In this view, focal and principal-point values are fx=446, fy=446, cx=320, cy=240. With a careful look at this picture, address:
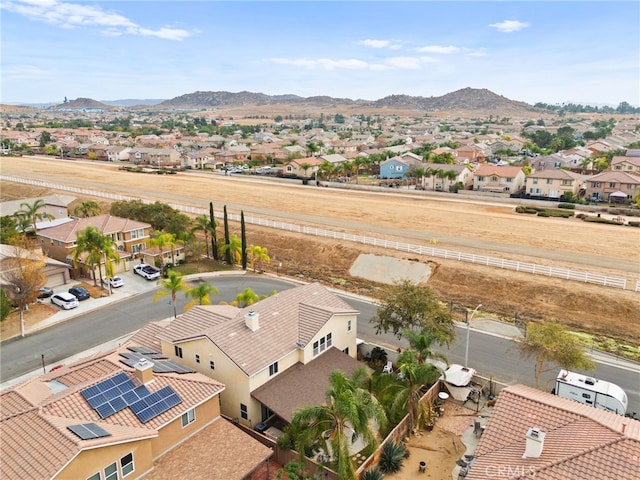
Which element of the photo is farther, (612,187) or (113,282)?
(612,187)

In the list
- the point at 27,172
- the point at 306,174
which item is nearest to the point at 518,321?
the point at 306,174

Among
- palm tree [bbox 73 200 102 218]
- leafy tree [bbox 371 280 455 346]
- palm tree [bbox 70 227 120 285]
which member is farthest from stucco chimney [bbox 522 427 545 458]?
palm tree [bbox 73 200 102 218]

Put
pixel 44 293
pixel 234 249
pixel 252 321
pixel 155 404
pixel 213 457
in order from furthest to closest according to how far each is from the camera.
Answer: pixel 234 249 → pixel 44 293 → pixel 252 321 → pixel 155 404 → pixel 213 457

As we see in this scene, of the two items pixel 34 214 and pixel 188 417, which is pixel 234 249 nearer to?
pixel 34 214

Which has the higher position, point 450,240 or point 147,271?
point 450,240

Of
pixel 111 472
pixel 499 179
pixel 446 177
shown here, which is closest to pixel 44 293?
pixel 111 472

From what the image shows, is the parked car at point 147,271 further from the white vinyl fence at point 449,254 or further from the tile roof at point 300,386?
the tile roof at point 300,386
